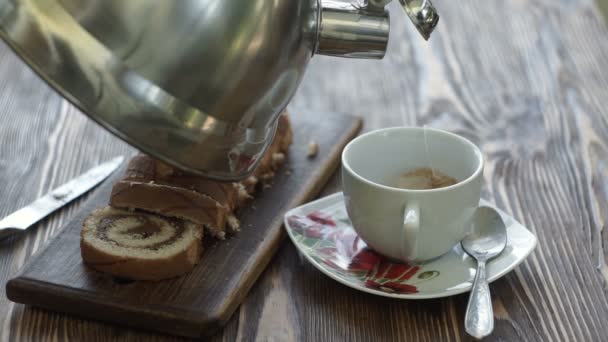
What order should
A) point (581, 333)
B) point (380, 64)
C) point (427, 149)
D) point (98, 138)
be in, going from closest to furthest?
point (581, 333)
point (427, 149)
point (98, 138)
point (380, 64)

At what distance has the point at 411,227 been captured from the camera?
0.77 m

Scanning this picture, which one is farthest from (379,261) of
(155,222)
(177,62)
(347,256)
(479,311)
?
(177,62)

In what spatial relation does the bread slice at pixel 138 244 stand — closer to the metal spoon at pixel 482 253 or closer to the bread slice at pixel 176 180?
the bread slice at pixel 176 180

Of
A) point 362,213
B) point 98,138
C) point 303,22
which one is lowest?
point 98,138

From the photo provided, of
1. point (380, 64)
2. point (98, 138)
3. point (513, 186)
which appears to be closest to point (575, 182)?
point (513, 186)

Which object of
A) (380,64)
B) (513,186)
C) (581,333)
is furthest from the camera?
(380,64)

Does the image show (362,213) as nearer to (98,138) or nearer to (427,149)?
(427,149)

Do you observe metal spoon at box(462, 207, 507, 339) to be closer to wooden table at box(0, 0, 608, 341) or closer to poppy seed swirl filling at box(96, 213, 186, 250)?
wooden table at box(0, 0, 608, 341)

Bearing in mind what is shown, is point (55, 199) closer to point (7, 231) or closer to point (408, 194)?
point (7, 231)

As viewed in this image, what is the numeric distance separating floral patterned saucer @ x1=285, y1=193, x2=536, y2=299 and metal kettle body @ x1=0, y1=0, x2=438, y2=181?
0.66 ft

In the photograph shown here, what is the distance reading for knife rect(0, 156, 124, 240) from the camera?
93 centimetres

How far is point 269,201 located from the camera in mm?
989

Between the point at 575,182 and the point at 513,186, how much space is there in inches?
3.3

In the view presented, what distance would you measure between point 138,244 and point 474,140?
0.58 metres
